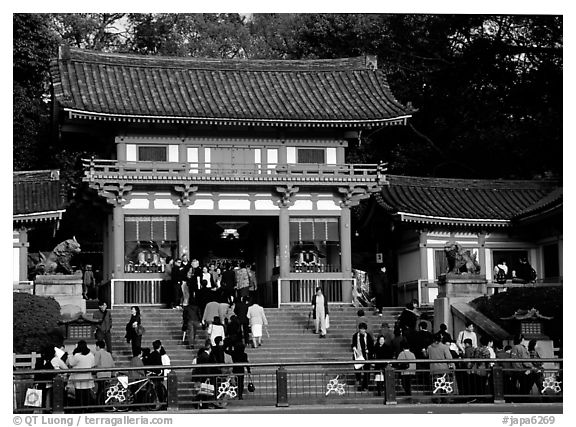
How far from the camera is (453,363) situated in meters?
23.0

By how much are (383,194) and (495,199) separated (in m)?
4.42

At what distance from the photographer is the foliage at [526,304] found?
97.3 ft

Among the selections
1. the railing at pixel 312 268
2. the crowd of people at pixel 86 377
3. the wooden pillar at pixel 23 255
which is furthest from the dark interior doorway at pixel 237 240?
the crowd of people at pixel 86 377

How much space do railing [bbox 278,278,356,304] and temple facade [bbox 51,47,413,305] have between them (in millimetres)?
44

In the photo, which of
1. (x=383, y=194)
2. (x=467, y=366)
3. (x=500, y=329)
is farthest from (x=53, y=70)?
(x=467, y=366)

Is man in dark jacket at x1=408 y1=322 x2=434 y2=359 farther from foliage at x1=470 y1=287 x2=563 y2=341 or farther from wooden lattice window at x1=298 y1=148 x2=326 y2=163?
wooden lattice window at x1=298 y1=148 x2=326 y2=163

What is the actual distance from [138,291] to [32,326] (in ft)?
24.2

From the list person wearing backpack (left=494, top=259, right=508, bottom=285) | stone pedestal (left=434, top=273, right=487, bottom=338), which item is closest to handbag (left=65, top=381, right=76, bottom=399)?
stone pedestal (left=434, top=273, right=487, bottom=338)

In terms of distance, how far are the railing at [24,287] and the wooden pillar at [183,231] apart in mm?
5025

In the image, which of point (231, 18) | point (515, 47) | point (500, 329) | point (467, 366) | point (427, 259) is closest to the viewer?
point (467, 366)

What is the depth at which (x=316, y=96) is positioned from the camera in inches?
1548

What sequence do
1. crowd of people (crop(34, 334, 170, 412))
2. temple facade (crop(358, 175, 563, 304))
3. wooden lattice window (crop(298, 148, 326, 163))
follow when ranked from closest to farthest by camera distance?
crowd of people (crop(34, 334, 170, 412)) < temple facade (crop(358, 175, 563, 304)) < wooden lattice window (crop(298, 148, 326, 163))

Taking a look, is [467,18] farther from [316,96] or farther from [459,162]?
[316,96]

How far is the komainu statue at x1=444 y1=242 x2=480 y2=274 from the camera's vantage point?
31406 mm
